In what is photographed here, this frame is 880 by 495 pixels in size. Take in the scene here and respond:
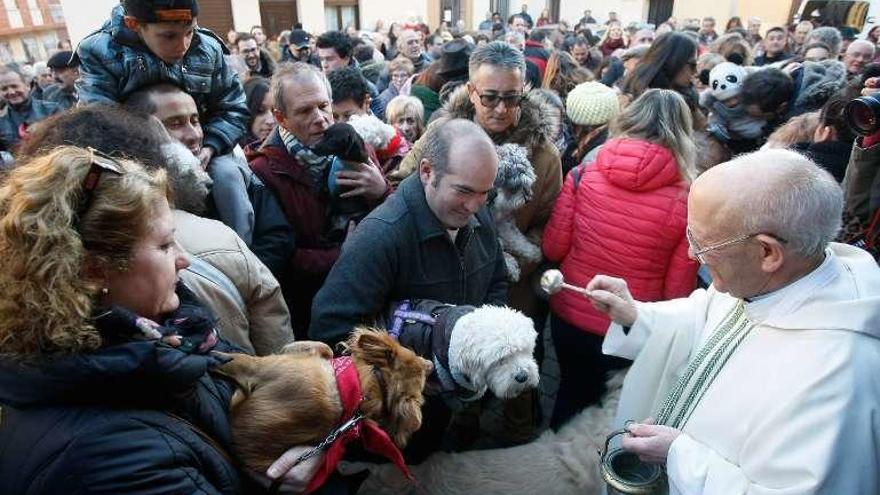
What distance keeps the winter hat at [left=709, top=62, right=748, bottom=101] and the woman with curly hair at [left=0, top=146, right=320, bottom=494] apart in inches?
182

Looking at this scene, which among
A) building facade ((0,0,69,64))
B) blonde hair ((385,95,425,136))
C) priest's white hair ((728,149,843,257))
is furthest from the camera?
building facade ((0,0,69,64))

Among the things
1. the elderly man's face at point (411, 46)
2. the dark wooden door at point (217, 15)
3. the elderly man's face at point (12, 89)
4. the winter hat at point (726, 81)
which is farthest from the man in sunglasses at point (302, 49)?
the dark wooden door at point (217, 15)

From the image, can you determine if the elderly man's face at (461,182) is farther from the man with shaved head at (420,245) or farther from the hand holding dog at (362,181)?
the hand holding dog at (362,181)

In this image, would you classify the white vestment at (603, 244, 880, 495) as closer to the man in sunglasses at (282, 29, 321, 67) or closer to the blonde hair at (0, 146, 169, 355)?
the blonde hair at (0, 146, 169, 355)

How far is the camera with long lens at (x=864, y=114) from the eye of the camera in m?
2.43

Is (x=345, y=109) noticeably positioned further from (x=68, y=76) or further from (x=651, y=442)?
(x=68, y=76)

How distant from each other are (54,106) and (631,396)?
6.77 meters

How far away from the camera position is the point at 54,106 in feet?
20.0

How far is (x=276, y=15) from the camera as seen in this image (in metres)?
19.7

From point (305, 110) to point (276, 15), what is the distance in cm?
1924

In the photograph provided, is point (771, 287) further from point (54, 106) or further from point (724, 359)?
point (54, 106)

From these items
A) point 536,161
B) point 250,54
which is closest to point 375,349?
point 536,161

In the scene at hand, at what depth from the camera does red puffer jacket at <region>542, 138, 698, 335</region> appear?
2.72 metres

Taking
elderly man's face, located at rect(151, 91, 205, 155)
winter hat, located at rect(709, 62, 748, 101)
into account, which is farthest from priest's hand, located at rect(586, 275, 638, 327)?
winter hat, located at rect(709, 62, 748, 101)
